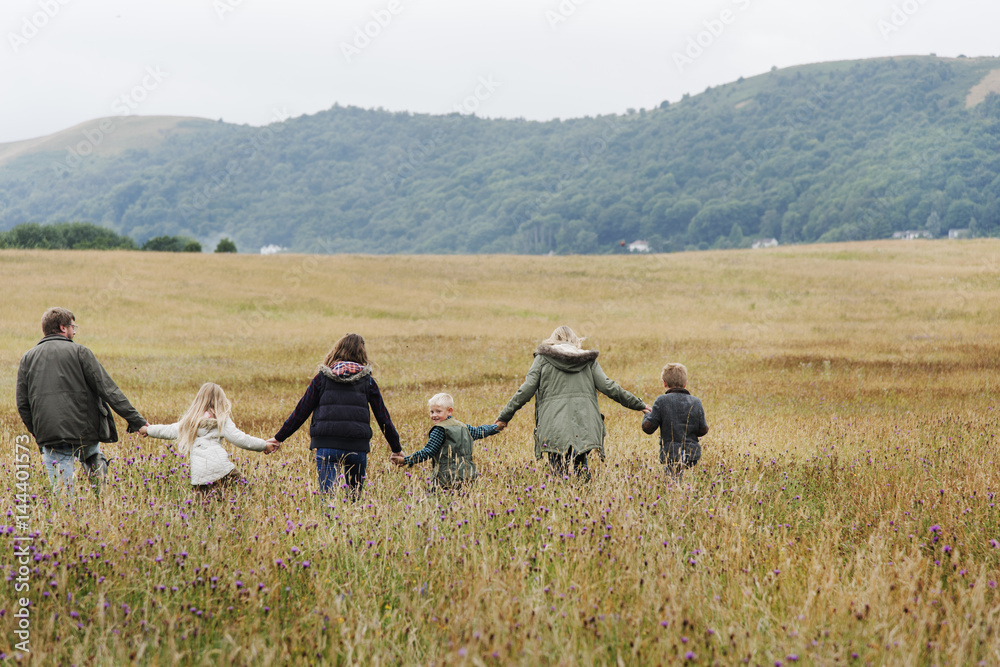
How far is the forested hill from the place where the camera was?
125 meters

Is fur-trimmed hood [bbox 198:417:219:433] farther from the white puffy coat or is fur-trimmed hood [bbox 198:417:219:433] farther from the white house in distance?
the white house in distance

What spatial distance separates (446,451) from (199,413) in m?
2.05

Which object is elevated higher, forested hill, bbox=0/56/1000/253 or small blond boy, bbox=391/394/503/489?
forested hill, bbox=0/56/1000/253

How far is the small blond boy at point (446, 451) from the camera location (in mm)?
5891

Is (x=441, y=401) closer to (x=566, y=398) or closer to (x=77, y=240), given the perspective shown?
(x=566, y=398)

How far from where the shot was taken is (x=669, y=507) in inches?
198

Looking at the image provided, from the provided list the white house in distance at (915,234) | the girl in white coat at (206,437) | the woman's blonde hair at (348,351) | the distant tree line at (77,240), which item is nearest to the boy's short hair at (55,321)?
the girl in white coat at (206,437)

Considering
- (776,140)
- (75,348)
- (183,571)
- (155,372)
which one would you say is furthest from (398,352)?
(776,140)

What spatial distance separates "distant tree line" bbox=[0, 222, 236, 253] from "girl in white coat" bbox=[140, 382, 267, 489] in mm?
69054

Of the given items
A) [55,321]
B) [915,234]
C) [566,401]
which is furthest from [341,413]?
[915,234]

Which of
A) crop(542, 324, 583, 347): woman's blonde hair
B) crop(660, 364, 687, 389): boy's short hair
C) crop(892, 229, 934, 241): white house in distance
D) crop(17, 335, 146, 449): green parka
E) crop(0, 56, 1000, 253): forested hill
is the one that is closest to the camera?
crop(17, 335, 146, 449): green parka

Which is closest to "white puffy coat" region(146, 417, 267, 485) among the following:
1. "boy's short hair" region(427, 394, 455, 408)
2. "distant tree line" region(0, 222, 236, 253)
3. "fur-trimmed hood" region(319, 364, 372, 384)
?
"fur-trimmed hood" region(319, 364, 372, 384)

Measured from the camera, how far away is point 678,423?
6367mm

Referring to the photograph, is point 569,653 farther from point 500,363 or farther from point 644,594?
point 500,363
